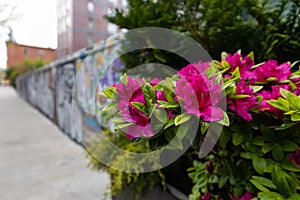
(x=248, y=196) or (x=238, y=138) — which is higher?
(x=238, y=138)

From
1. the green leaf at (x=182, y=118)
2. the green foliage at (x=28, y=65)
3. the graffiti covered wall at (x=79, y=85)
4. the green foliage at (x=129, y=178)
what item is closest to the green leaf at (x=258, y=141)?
the green leaf at (x=182, y=118)

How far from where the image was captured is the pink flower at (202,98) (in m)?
→ 0.50

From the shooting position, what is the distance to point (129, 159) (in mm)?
1337

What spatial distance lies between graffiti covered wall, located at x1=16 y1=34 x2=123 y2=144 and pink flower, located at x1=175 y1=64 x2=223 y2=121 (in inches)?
36.7

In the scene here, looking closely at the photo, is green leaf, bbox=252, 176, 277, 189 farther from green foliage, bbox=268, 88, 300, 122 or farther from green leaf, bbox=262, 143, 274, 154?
green foliage, bbox=268, 88, 300, 122

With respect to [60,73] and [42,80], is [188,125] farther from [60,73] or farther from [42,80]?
[42,80]

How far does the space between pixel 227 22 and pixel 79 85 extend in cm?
277

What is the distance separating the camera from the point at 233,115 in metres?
0.67

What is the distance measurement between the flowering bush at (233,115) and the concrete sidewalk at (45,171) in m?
1.63

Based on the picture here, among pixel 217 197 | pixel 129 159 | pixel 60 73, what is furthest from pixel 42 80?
pixel 217 197

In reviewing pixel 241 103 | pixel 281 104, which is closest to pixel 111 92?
pixel 241 103

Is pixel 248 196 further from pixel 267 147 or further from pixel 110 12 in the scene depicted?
pixel 110 12

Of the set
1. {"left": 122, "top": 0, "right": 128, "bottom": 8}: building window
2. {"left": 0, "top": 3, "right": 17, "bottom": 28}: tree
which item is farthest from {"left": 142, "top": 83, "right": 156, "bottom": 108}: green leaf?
{"left": 0, "top": 3, "right": 17, "bottom": 28}: tree

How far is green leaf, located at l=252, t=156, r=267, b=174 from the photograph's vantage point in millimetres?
729
